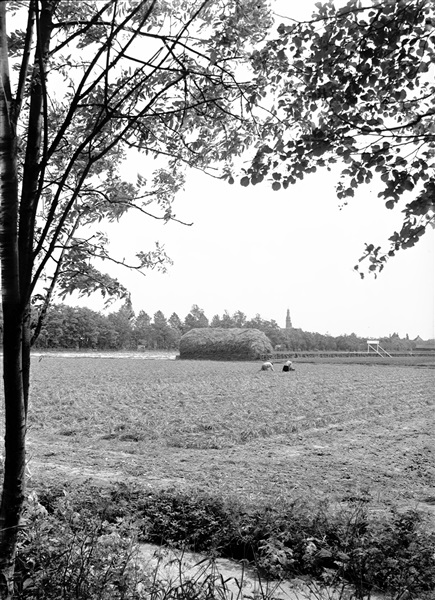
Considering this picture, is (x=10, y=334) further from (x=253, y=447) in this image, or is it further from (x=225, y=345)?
(x=225, y=345)

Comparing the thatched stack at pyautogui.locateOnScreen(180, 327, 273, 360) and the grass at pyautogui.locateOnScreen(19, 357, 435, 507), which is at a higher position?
the thatched stack at pyautogui.locateOnScreen(180, 327, 273, 360)

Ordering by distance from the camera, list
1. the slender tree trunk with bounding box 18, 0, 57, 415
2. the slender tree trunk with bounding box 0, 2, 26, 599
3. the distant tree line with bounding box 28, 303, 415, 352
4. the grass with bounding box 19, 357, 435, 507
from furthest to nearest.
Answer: the distant tree line with bounding box 28, 303, 415, 352, the grass with bounding box 19, 357, 435, 507, the slender tree trunk with bounding box 18, 0, 57, 415, the slender tree trunk with bounding box 0, 2, 26, 599

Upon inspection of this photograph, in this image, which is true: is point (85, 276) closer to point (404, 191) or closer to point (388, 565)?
point (404, 191)

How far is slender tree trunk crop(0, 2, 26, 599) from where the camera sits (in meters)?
2.16

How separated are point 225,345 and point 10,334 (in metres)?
53.4

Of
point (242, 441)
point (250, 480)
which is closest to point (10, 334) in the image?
point (250, 480)

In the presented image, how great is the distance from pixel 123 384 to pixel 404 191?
58.9 ft

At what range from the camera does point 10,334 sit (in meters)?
2.29

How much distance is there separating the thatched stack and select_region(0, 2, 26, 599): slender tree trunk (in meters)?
51.0

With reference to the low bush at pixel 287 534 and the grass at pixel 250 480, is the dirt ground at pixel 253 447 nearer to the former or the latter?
the grass at pixel 250 480

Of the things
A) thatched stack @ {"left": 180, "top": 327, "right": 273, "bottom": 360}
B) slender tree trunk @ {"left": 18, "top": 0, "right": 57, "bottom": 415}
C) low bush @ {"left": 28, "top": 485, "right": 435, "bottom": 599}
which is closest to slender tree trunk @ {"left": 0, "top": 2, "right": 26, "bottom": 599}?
slender tree trunk @ {"left": 18, "top": 0, "right": 57, "bottom": 415}

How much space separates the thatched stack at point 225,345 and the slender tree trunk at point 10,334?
2007 inches

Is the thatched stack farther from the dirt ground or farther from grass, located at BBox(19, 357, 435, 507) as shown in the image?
the dirt ground

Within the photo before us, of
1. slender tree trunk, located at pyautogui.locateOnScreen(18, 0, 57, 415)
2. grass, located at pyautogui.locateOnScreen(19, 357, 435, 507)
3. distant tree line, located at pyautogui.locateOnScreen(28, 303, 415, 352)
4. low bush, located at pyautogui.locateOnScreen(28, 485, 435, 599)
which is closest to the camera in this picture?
slender tree trunk, located at pyautogui.locateOnScreen(18, 0, 57, 415)
